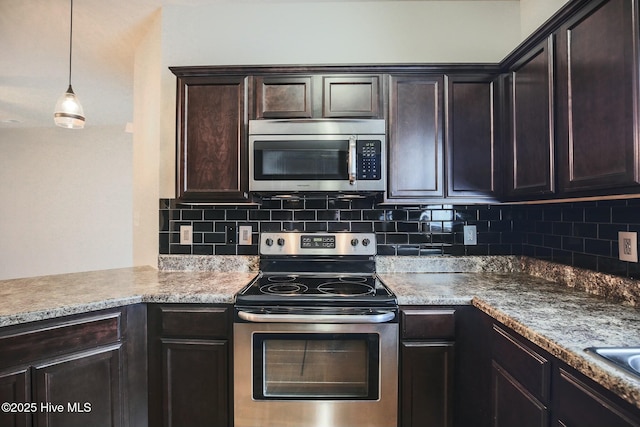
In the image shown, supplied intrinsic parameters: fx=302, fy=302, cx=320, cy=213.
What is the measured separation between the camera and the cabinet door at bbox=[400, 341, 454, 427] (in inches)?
56.8

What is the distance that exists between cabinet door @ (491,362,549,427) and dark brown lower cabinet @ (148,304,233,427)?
1.21 metres

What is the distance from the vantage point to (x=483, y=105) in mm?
1785

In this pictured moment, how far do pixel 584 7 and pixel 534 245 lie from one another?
4.28 feet

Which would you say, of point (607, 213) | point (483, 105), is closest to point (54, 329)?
point (483, 105)

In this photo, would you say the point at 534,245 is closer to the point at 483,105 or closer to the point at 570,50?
the point at 483,105

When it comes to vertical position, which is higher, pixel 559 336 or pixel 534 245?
pixel 534 245

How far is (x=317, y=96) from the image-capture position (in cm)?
179

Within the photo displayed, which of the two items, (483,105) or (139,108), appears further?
(139,108)

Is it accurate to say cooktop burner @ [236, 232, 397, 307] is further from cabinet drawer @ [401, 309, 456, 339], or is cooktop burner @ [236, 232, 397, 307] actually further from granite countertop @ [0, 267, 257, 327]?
cabinet drawer @ [401, 309, 456, 339]

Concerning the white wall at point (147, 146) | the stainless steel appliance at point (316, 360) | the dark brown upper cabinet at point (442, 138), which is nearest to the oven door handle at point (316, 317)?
the stainless steel appliance at point (316, 360)

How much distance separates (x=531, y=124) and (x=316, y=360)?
1.59 metres

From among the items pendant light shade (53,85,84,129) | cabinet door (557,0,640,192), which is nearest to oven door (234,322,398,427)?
cabinet door (557,0,640,192)

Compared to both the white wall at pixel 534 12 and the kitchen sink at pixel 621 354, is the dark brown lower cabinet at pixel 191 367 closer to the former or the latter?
the kitchen sink at pixel 621 354

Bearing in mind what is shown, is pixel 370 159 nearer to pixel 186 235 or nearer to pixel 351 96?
pixel 351 96
